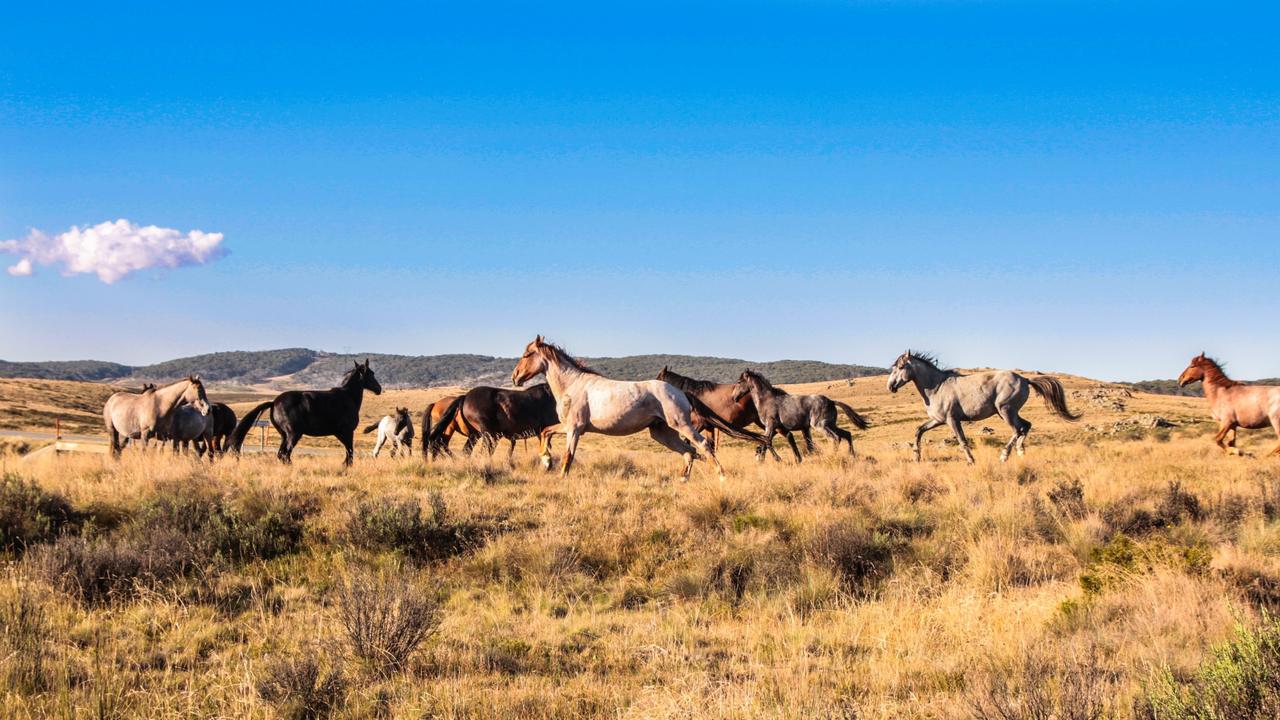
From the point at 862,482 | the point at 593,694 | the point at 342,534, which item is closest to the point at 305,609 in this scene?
the point at 342,534

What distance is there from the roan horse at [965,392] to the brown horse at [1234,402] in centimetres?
337

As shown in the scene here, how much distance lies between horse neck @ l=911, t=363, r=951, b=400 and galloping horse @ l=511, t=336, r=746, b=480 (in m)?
6.40

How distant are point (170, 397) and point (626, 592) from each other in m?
12.9

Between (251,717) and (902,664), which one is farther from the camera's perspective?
(902,664)

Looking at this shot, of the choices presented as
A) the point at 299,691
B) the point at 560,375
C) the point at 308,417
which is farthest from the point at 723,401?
the point at 299,691

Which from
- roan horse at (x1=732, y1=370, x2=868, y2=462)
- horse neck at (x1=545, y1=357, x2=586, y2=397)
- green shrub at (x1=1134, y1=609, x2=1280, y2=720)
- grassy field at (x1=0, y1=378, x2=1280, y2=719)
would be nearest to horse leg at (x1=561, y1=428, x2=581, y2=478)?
grassy field at (x1=0, y1=378, x2=1280, y2=719)

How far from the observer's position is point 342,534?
1000 centimetres

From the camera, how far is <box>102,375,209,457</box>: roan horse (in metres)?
17.2

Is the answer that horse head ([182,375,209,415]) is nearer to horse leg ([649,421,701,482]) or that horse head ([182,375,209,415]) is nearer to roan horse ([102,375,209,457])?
roan horse ([102,375,209,457])

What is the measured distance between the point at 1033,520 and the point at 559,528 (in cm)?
583

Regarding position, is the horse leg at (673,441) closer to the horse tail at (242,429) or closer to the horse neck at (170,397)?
the horse tail at (242,429)

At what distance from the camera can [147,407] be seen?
17.7 meters

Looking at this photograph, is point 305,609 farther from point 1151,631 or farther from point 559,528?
point 1151,631

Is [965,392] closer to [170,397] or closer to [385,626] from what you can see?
[385,626]
